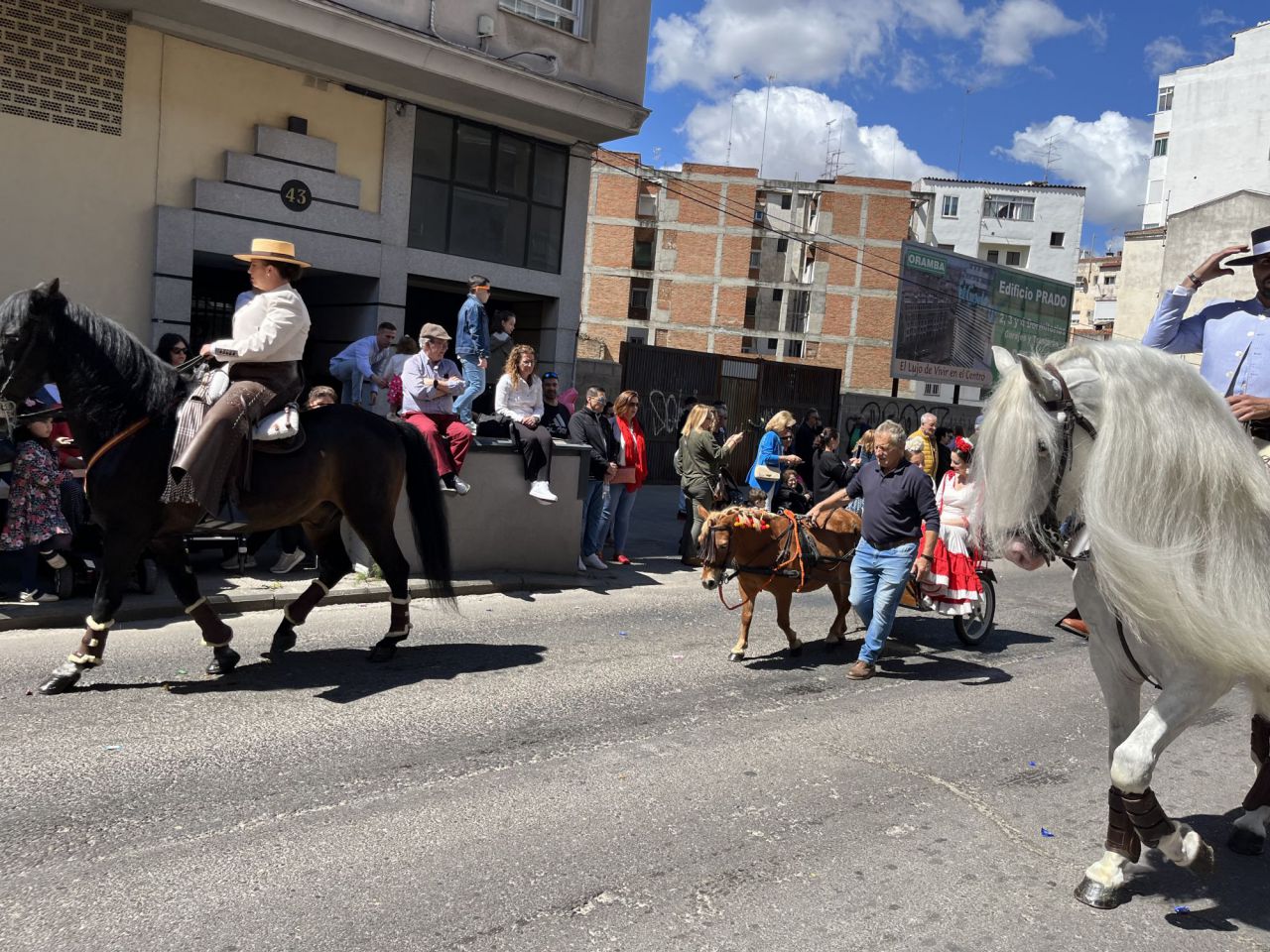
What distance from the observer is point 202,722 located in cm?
553

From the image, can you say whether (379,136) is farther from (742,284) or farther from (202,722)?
(742,284)

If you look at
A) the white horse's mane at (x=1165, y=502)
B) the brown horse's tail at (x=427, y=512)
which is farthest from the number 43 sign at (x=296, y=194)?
the white horse's mane at (x=1165, y=502)

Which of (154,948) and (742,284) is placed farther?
(742,284)

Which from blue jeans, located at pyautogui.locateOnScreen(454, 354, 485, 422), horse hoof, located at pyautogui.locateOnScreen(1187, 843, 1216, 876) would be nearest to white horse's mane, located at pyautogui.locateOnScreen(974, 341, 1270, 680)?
horse hoof, located at pyautogui.locateOnScreen(1187, 843, 1216, 876)

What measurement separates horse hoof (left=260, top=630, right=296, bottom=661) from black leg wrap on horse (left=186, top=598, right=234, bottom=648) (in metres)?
0.67

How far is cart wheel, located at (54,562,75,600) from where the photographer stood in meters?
7.98

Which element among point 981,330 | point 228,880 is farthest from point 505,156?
point 981,330

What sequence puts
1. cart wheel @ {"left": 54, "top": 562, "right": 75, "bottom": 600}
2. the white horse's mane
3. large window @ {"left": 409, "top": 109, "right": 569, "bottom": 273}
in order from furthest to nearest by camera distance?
large window @ {"left": 409, "top": 109, "right": 569, "bottom": 273} < cart wheel @ {"left": 54, "top": 562, "right": 75, "bottom": 600} < the white horse's mane

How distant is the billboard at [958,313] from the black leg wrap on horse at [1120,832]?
85.1 feet

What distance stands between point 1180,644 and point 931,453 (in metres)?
11.1

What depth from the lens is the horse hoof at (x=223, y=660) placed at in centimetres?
635

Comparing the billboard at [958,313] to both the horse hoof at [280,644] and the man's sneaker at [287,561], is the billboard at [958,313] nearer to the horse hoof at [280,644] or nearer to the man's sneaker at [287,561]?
the man's sneaker at [287,561]

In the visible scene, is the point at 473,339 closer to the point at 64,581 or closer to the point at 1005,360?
the point at 64,581

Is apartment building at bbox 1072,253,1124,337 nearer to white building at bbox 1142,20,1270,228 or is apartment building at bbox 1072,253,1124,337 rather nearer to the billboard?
white building at bbox 1142,20,1270,228
